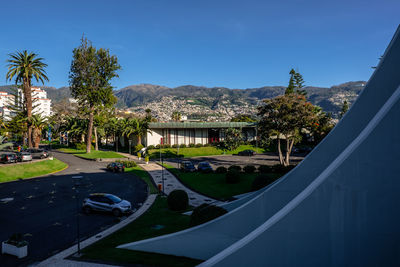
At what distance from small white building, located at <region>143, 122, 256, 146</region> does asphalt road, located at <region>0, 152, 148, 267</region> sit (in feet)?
84.6

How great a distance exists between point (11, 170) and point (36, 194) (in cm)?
1154

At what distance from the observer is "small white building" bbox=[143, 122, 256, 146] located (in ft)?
193

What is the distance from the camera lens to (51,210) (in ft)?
62.3

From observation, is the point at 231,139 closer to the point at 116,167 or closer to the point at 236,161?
the point at 236,161

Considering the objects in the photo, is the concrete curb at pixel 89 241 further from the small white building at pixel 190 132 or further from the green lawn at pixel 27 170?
the small white building at pixel 190 132

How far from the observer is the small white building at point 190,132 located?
193 ft

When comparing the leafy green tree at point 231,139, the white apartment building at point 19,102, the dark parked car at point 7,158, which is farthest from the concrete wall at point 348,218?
the leafy green tree at point 231,139

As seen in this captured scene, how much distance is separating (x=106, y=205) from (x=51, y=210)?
4698 mm

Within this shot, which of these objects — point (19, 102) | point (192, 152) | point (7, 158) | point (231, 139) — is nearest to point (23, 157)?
point (7, 158)

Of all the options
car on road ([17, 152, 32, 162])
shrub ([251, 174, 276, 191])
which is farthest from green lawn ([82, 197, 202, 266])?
car on road ([17, 152, 32, 162])

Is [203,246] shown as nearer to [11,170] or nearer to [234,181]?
[234,181]

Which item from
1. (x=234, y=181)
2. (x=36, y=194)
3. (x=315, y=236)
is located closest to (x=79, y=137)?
(x=36, y=194)

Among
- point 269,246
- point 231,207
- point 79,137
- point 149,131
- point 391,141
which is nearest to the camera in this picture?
point 391,141

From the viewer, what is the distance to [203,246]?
10.4 meters
